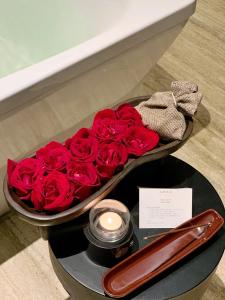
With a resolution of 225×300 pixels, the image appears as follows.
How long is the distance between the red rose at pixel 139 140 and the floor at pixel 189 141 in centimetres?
24

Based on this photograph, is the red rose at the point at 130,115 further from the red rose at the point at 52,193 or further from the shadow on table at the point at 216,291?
the shadow on table at the point at 216,291

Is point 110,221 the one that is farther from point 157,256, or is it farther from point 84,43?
point 84,43

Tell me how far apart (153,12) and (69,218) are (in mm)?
617

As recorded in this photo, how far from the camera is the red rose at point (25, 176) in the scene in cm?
88

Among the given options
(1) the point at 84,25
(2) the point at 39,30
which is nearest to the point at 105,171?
(1) the point at 84,25

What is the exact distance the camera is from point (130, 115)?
1.02 metres

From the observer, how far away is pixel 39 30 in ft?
5.33

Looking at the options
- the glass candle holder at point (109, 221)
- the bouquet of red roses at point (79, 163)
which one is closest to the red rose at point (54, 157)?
the bouquet of red roses at point (79, 163)

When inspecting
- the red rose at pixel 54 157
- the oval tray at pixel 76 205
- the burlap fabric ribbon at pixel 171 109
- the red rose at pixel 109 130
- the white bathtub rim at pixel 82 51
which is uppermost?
the white bathtub rim at pixel 82 51

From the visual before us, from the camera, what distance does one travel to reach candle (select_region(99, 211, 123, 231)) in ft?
2.93

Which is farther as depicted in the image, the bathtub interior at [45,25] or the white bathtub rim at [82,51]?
the bathtub interior at [45,25]

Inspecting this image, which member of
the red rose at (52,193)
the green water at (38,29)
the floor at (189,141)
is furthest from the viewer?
the green water at (38,29)

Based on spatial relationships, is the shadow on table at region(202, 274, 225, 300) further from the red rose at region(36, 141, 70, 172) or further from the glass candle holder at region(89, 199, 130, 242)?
the red rose at region(36, 141, 70, 172)

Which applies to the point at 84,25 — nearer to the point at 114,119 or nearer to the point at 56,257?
the point at 114,119
